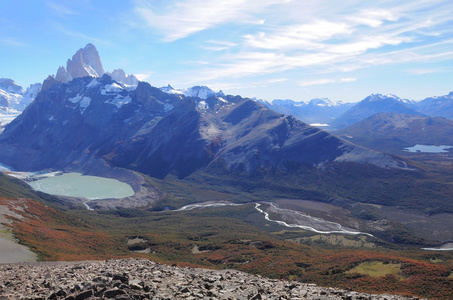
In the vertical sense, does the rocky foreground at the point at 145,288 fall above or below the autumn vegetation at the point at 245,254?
above

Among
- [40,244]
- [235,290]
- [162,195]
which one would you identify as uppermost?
[235,290]

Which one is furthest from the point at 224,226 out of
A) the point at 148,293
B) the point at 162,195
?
the point at 148,293

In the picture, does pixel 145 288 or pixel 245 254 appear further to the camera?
pixel 245 254

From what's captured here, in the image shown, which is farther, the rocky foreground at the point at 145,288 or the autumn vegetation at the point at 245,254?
the autumn vegetation at the point at 245,254

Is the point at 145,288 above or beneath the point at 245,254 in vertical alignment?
above

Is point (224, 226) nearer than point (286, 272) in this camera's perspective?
No

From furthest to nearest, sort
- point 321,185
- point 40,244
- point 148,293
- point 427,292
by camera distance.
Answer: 1. point 321,185
2. point 40,244
3. point 427,292
4. point 148,293

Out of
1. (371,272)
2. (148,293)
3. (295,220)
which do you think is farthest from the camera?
(295,220)

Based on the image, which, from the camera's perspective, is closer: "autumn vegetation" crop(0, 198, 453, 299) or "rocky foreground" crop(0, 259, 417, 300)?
"rocky foreground" crop(0, 259, 417, 300)

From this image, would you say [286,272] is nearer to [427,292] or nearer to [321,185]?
[427,292]

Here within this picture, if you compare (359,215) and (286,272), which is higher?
(286,272)

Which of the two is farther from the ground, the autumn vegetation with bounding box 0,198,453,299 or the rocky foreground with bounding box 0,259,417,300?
the rocky foreground with bounding box 0,259,417,300
